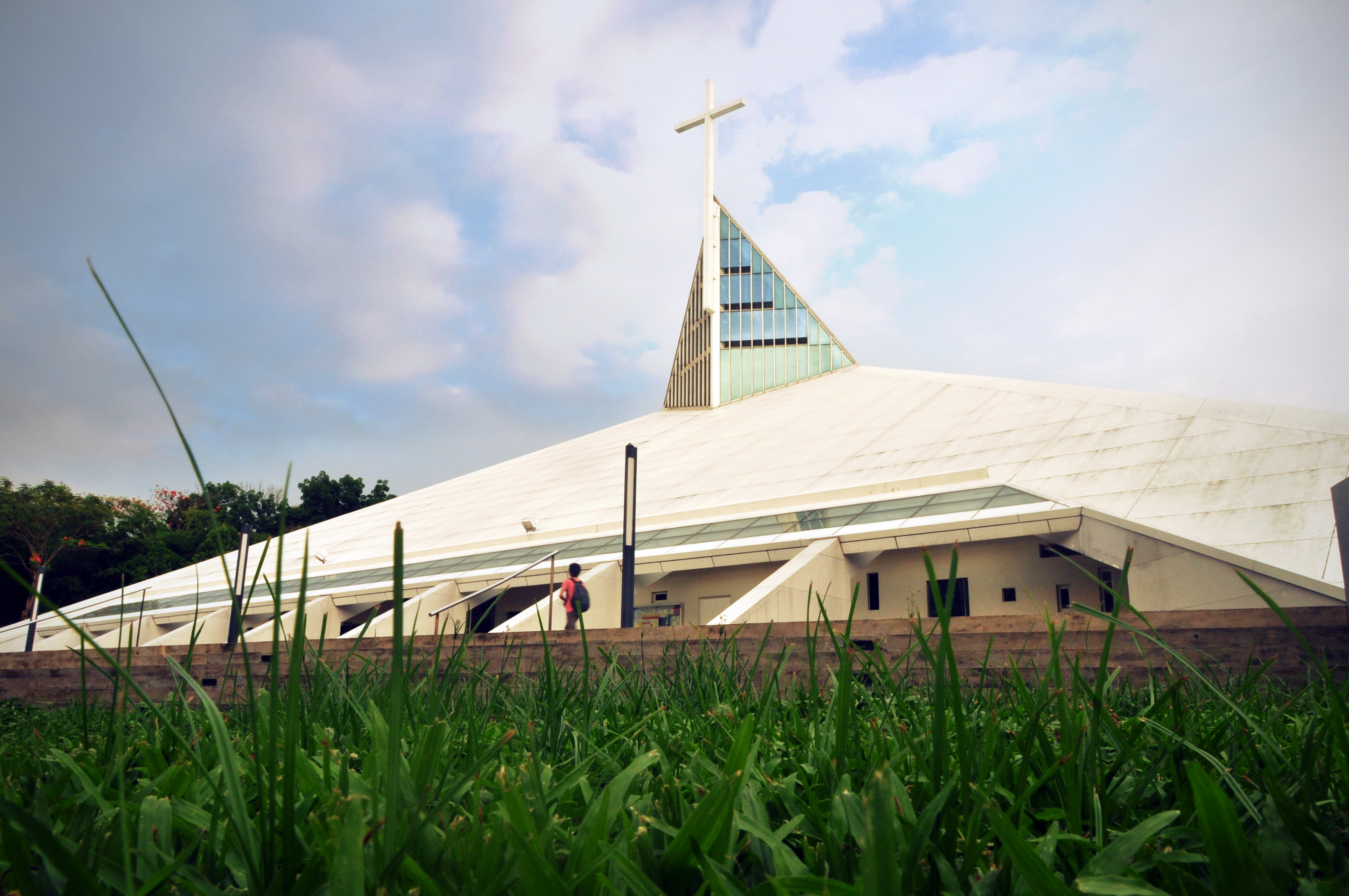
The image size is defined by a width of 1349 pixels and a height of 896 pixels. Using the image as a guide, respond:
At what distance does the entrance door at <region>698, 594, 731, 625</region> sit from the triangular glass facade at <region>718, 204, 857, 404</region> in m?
18.3

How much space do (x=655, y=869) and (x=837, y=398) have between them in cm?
2375

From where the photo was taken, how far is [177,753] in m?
1.60

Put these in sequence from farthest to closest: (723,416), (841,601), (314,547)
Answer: (723,416)
(314,547)
(841,601)

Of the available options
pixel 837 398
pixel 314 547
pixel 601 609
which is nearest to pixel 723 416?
pixel 837 398

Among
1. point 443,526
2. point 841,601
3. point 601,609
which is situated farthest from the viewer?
point 443,526

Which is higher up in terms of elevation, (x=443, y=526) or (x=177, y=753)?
(x=443, y=526)

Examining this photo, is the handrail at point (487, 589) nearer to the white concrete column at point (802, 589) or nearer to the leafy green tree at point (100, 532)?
the white concrete column at point (802, 589)

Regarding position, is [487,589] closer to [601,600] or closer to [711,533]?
[601,600]

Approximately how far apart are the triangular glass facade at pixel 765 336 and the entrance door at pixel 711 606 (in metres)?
18.3

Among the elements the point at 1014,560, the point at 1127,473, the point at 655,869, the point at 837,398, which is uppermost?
the point at 837,398

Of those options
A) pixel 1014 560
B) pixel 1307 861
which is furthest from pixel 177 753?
pixel 1014 560

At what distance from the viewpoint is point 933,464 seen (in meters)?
14.1

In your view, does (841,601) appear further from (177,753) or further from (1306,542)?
(177,753)

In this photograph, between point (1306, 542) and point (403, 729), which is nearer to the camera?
point (403, 729)
